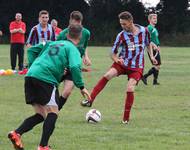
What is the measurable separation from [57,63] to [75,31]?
432 mm

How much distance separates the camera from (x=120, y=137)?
8.26 m

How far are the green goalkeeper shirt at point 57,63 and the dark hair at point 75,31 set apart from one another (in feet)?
0.30

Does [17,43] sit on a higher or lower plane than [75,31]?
lower

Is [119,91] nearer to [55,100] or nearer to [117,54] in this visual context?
[117,54]

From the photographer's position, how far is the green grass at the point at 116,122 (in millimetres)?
7777

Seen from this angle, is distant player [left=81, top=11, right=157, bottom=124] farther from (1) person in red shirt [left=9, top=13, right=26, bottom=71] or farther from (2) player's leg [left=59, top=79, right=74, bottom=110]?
(1) person in red shirt [left=9, top=13, right=26, bottom=71]

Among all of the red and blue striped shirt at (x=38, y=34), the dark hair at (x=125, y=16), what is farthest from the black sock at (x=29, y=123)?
the red and blue striped shirt at (x=38, y=34)

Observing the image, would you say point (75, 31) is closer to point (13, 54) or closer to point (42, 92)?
point (42, 92)

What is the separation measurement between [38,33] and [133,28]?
380cm

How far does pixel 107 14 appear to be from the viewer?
5775cm

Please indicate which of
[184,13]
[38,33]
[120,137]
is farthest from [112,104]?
[184,13]

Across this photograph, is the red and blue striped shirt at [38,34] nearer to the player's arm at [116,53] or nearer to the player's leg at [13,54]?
the player's arm at [116,53]

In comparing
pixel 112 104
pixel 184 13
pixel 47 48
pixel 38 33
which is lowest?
pixel 184 13

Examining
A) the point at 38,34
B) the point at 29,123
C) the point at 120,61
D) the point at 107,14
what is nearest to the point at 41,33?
the point at 38,34
